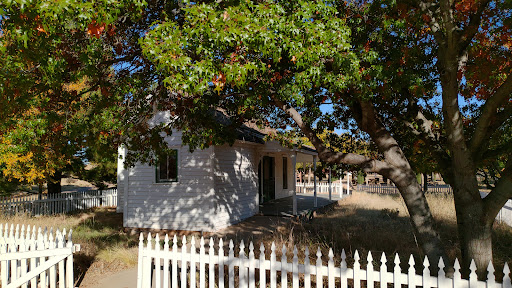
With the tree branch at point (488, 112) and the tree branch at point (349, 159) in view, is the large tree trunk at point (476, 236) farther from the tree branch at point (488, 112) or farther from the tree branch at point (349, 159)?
the tree branch at point (349, 159)

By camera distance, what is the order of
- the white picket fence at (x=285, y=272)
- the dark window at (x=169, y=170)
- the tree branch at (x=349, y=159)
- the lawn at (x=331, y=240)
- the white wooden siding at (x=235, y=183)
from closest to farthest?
1. the white picket fence at (x=285, y=272)
2. the tree branch at (x=349, y=159)
3. the lawn at (x=331, y=240)
4. the white wooden siding at (x=235, y=183)
5. the dark window at (x=169, y=170)

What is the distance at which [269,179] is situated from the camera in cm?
1731

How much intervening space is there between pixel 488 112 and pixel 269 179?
13055 millimetres

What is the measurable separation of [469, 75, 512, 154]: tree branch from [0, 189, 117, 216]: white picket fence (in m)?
15.0

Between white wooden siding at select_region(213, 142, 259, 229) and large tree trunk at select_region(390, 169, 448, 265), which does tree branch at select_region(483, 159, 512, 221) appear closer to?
large tree trunk at select_region(390, 169, 448, 265)

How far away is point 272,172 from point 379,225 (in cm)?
845

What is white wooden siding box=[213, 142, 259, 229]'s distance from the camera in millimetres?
11477

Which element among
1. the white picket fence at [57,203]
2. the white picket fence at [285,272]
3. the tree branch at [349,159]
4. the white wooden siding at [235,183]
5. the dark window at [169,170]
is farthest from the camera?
the white picket fence at [57,203]

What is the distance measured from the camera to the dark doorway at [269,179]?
16.7 metres

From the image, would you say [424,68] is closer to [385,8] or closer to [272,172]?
[385,8]

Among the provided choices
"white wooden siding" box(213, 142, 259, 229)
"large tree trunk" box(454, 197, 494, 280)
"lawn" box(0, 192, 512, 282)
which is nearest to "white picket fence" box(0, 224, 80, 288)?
"lawn" box(0, 192, 512, 282)

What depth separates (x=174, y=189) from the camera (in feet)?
38.5

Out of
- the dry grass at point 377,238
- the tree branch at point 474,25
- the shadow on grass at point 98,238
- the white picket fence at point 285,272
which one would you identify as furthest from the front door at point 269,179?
the tree branch at point 474,25

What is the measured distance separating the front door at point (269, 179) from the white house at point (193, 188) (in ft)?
9.90
